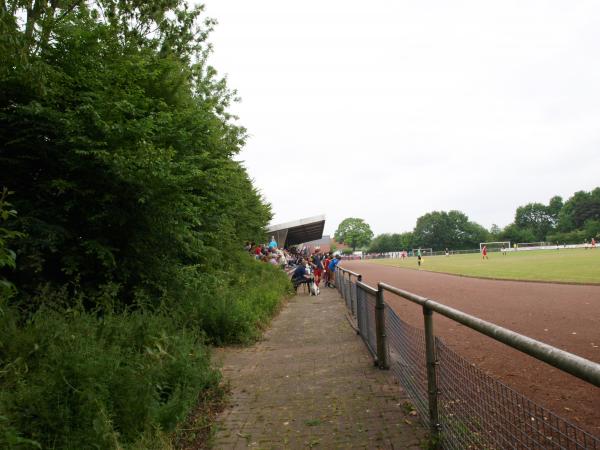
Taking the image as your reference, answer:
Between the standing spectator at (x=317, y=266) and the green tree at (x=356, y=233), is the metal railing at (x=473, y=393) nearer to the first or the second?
the standing spectator at (x=317, y=266)

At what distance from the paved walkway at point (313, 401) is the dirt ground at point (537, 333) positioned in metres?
1.44

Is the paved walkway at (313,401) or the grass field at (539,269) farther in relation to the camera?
the grass field at (539,269)

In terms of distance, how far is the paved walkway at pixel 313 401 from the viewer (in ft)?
11.8

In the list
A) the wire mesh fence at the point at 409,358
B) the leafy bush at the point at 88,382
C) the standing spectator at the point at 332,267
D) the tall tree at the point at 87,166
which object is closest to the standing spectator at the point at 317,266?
the standing spectator at the point at 332,267

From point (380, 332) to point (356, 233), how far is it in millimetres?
174021

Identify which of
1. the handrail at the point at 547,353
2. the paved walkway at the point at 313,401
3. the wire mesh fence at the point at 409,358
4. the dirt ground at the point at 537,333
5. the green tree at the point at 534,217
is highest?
the green tree at the point at 534,217

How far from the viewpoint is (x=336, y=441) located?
3547 millimetres

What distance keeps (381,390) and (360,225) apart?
577 feet

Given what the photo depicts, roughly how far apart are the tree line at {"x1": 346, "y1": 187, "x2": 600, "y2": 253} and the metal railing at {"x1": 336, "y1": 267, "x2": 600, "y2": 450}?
138 meters

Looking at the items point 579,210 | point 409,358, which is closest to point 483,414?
point 409,358

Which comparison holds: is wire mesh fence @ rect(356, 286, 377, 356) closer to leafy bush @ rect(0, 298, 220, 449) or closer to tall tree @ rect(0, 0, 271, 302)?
leafy bush @ rect(0, 298, 220, 449)

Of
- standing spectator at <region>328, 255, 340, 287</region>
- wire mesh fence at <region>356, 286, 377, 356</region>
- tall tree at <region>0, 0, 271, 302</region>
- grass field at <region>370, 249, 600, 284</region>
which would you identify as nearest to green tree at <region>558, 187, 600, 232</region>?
grass field at <region>370, 249, 600, 284</region>

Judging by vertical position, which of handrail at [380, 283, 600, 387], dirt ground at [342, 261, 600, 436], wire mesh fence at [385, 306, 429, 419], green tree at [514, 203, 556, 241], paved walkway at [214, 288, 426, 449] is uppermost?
green tree at [514, 203, 556, 241]

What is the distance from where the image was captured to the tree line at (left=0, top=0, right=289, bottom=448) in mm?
3102
